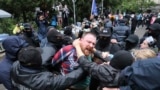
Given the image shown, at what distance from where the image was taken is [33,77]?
142 inches

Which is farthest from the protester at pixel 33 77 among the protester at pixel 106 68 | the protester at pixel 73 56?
the protester at pixel 73 56

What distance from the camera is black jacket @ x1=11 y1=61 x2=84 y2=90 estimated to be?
3594 millimetres

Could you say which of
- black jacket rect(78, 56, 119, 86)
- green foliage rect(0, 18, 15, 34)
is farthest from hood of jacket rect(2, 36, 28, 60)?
green foliage rect(0, 18, 15, 34)

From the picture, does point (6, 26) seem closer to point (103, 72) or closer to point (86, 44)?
point (86, 44)

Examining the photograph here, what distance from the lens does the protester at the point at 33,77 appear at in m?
3.59

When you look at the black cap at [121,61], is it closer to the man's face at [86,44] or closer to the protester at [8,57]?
the man's face at [86,44]

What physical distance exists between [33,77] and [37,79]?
42mm

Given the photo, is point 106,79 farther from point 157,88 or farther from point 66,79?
point 157,88

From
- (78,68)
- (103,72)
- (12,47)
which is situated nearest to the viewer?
(103,72)

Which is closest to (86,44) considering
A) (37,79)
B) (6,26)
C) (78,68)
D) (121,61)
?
(78,68)

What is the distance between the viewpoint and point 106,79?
11.4 feet

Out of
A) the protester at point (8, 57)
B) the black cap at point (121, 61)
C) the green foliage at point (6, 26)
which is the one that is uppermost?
the black cap at point (121, 61)

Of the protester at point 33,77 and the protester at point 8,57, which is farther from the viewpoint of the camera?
the protester at point 8,57

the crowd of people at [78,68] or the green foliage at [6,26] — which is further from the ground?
the crowd of people at [78,68]
